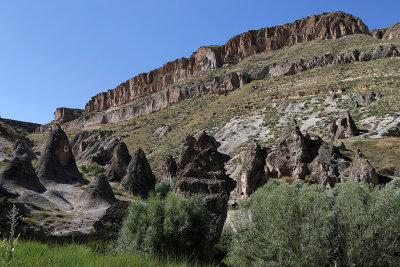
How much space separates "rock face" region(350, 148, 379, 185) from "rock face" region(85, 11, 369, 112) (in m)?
89.3

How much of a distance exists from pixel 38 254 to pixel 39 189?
2633 centimetres

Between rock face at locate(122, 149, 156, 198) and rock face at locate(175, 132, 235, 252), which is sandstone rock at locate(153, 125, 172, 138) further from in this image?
rock face at locate(175, 132, 235, 252)

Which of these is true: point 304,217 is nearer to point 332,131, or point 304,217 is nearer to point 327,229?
point 327,229

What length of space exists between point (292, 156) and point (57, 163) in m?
24.9

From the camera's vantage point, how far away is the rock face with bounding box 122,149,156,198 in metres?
35.1

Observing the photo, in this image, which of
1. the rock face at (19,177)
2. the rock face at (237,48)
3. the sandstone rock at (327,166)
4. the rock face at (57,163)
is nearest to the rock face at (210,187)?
the sandstone rock at (327,166)

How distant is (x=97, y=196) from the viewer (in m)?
27.8

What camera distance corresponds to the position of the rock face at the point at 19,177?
26406 millimetres

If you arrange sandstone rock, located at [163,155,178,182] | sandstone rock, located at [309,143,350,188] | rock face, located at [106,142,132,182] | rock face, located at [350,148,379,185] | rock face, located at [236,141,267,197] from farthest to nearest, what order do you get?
rock face, located at [106,142,132,182]
sandstone rock, located at [163,155,178,182]
rock face, located at [236,141,267,197]
sandstone rock, located at [309,143,350,188]
rock face, located at [350,148,379,185]

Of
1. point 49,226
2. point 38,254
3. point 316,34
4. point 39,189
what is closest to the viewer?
point 38,254

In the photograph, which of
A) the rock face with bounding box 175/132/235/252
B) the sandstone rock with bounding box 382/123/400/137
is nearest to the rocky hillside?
the rock face with bounding box 175/132/235/252

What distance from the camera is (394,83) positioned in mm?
54375

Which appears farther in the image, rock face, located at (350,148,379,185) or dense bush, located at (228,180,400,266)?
rock face, located at (350,148,379,185)

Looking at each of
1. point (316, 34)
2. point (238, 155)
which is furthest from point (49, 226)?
point (316, 34)
